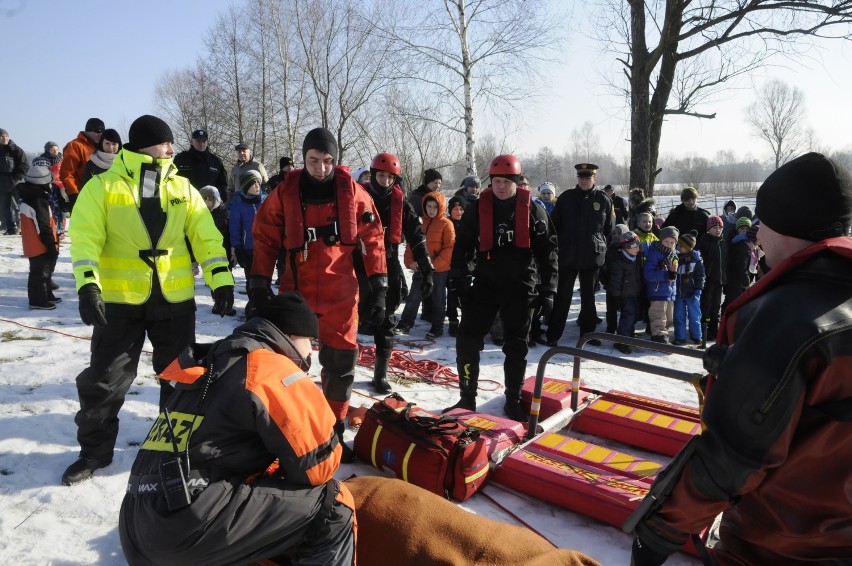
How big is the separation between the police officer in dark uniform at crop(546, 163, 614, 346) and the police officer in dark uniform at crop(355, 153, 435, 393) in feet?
8.15

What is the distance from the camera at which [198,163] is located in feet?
30.3

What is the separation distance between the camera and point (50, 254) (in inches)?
283

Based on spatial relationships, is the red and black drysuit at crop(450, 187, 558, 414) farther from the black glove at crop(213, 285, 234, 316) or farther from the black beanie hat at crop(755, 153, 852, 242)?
the black beanie hat at crop(755, 153, 852, 242)

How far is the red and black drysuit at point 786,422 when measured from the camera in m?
1.38

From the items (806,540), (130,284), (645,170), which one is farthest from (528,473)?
(645,170)

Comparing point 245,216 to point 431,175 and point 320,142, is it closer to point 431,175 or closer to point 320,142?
point 431,175

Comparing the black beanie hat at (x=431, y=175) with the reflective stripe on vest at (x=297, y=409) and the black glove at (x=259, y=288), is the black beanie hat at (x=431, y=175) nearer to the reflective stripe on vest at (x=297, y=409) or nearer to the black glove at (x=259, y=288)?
the black glove at (x=259, y=288)

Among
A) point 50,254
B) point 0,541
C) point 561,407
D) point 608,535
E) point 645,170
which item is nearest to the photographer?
point 0,541

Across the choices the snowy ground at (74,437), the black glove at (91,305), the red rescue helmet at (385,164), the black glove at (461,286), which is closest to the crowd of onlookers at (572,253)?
the snowy ground at (74,437)

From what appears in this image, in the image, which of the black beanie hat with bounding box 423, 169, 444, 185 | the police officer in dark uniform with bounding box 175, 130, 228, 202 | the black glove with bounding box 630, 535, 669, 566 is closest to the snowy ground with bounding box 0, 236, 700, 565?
the black glove with bounding box 630, 535, 669, 566

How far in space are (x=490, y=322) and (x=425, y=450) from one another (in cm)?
160

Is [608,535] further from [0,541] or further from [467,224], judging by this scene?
[0,541]

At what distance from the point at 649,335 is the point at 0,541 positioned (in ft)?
24.7

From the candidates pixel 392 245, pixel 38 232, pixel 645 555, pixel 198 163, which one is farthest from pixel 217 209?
pixel 645 555
